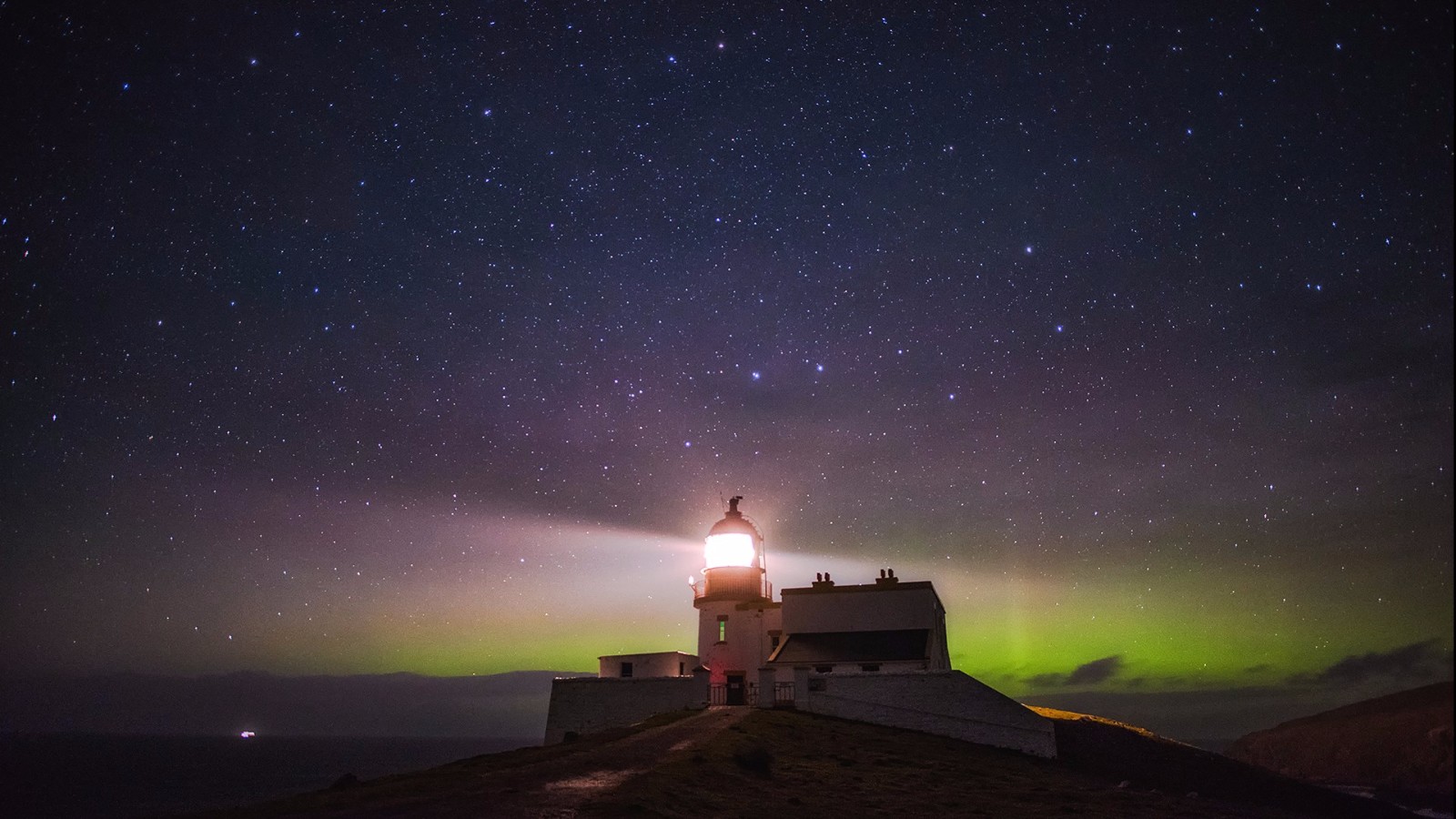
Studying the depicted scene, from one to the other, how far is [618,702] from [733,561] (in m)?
8.96

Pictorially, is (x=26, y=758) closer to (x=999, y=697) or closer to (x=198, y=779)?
(x=198, y=779)

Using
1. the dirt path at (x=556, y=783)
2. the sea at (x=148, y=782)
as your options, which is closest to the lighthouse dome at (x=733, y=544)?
the dirt path at (x=556, y=783)

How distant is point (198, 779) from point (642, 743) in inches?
3523

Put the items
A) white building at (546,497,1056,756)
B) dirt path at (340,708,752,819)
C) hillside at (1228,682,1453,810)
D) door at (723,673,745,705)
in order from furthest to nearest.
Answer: hillside at (1228,682,1453,810), door at (723,673,745,705), white building at (546,497,1056,756), dirt path at (340,708,752,819)

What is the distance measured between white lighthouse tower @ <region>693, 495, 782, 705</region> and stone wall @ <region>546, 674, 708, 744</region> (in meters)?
2.91

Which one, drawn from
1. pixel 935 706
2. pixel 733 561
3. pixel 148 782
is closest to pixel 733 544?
pixel 733 561

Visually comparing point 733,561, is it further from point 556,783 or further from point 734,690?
point 556,783

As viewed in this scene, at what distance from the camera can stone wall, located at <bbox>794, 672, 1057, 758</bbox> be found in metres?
27.5

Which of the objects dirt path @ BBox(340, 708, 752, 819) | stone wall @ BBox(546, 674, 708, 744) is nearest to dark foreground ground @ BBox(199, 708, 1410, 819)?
dirt path @ BBox(340, 708, 752, 819)

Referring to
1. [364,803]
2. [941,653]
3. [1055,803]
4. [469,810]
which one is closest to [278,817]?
[364,803]

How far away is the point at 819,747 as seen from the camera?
24.6 m

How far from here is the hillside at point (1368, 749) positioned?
45.9 m

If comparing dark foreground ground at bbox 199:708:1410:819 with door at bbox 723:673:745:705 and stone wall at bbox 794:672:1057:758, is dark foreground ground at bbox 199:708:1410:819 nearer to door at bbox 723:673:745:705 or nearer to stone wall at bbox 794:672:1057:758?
stone wall at bbox 794:672:1057:758

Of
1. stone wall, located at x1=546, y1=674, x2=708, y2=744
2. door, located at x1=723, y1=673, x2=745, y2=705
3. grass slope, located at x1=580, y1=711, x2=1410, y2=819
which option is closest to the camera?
grass slope, located at x1=580, y1=711, x2=1410, y2=819
